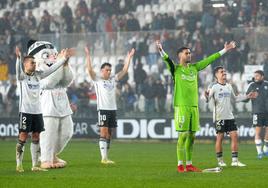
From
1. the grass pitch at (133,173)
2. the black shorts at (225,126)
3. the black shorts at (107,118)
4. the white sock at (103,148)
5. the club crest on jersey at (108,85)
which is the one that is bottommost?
the grass pitch at (133,173)

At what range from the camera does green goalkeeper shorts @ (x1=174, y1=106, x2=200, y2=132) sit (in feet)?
60.3

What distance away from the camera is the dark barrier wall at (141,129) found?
110 feet

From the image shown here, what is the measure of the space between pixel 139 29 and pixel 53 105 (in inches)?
732

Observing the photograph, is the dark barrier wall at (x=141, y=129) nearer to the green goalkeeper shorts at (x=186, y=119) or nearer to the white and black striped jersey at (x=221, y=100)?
the white and black striped jersey at (x=221, y=100)

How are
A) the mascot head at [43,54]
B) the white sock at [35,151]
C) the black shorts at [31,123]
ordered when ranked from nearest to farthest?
the black shorts at [31,123] → the white sock at [35,151] → the mascot head at [43,54]

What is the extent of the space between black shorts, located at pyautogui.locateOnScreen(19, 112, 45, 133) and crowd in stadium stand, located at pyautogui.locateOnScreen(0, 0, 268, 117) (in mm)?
16070

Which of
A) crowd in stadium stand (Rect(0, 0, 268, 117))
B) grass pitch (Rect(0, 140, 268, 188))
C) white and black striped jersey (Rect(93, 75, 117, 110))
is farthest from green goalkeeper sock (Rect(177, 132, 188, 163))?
crowd in stadium stand (Rect(0, 0, 268, 117))

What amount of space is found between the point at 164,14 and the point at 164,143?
273 inches

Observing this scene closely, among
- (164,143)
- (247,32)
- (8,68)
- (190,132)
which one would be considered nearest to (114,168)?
(190,132)

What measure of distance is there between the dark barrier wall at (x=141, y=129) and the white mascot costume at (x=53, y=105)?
14451 mm

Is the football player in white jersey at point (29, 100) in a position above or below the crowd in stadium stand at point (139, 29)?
below

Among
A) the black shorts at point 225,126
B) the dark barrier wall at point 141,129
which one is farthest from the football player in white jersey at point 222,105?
the dark barrier wall at point 141,129

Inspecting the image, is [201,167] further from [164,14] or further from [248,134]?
[164,14]

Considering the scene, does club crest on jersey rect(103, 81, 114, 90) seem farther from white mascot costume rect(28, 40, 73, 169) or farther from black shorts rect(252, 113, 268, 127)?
black shorts rect(252, 113, 268, 127)
